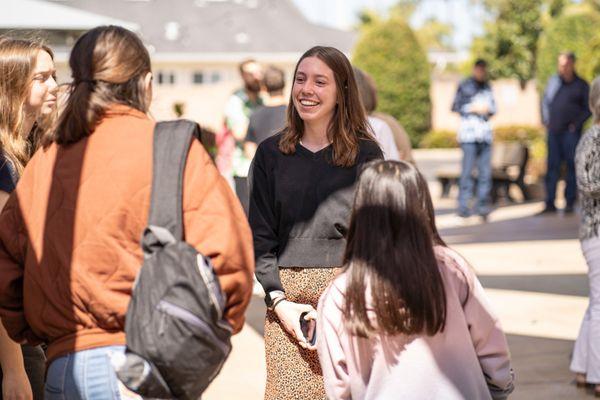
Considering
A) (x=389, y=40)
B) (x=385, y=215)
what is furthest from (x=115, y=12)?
(x=385, y=215)

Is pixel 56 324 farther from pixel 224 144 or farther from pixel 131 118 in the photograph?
pixel 224 144

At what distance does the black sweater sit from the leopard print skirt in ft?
0.13

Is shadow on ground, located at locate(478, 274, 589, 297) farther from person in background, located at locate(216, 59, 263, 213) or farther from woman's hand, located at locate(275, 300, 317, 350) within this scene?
woman's hand, located at locate(275, 300, 317, 350)

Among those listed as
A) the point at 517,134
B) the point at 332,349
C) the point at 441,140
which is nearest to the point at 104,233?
the point at 332,349

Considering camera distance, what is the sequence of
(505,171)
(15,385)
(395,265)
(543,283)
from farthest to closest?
1. (505,171)
2. (543,283)
3. (15,385)
4. (395,265)

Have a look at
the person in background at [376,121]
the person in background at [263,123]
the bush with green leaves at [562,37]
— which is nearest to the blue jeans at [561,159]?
the person in background at [263,123]

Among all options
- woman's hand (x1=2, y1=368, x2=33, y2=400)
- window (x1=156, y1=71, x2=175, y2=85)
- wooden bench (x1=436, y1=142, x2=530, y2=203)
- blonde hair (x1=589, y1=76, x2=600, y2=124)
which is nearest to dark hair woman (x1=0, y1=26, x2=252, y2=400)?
woman's hand (x1=2, y1=368, x2=33, y2=400)

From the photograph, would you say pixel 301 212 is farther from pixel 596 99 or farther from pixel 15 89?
pixel 596 99

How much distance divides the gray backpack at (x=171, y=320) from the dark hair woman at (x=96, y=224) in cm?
9

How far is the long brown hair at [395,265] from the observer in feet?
10.2

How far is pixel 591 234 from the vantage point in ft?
20.8

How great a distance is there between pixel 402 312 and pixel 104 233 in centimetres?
88

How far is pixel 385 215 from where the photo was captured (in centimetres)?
314

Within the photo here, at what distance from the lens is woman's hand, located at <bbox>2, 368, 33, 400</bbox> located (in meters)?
3.51
